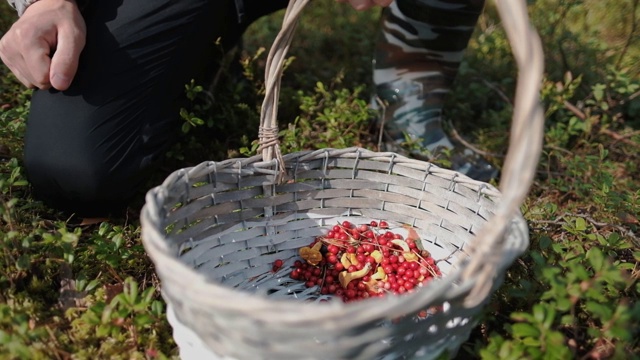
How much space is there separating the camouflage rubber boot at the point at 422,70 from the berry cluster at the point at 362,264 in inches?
20.3

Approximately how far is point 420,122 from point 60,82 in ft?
3.67

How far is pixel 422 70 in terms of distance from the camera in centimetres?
197

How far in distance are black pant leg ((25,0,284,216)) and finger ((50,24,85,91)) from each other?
0.19 ft

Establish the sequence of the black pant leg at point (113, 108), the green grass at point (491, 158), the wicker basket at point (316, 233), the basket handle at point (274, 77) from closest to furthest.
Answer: the wicker basket at point (316, 233)
the green grass at point (491, 158)
the basket handle at point (274, 77)
the black pant leg at point (113, 108)

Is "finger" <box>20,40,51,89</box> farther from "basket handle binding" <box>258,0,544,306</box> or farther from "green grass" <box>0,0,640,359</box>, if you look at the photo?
"basket handle binding" <box>258,0,544,306</box>

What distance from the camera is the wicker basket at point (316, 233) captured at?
813 millimetres

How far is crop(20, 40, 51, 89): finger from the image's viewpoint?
4.47 feet

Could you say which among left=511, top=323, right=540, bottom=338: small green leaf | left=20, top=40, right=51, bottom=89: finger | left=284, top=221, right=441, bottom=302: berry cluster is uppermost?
left=20, top=40, right=51, bottom=89: finger

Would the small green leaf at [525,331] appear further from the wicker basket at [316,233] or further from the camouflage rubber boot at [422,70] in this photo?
the camouflage rubber boot at [422,70]

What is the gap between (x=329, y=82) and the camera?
232 centimetres

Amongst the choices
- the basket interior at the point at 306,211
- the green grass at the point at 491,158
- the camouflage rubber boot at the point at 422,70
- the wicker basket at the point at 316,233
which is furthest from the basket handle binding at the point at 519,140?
the camouflage rubber boot at the point at 422,70

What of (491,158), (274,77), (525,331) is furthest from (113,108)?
(491,158)

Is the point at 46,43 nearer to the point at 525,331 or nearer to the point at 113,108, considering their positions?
the point at 113,108

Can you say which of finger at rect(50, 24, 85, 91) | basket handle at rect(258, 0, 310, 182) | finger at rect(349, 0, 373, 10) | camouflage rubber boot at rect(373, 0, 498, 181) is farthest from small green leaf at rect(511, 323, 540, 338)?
finger at rect(50, 24, 85, 91)
